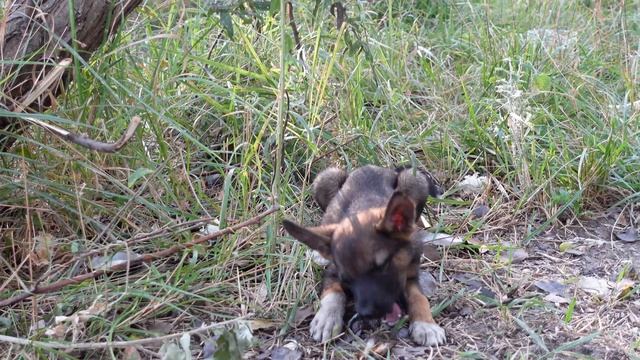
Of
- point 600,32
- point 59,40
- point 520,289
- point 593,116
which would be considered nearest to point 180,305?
point 59,40

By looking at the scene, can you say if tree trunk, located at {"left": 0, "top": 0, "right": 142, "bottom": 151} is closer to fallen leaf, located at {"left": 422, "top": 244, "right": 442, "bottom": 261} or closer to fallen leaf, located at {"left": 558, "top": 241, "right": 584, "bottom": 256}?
fallen leaf, located at {"left": 422, "top": 244, "right": 442, "bottom": 261}

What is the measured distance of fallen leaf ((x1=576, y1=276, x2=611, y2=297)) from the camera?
3.97 metres

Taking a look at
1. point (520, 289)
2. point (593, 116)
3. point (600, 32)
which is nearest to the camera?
point (520, 289)

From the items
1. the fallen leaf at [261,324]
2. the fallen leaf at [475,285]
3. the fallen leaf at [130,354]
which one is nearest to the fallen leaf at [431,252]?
the fallen leaf at [475,285]

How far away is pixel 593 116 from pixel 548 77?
37 cm

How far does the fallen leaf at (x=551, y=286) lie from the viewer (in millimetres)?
4003

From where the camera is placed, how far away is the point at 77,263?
3705mm

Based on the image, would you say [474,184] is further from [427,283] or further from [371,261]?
[371,261]

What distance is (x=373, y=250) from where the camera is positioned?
348 centimetres

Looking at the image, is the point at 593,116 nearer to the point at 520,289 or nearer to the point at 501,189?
the point at 501,189

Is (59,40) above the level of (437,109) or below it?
above

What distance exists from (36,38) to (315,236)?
4.90ft

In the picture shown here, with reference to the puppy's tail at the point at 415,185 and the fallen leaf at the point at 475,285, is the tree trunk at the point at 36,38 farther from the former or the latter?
the fallen leaf at the point at 475,285

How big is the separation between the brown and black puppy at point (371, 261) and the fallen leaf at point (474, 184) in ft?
3.06
